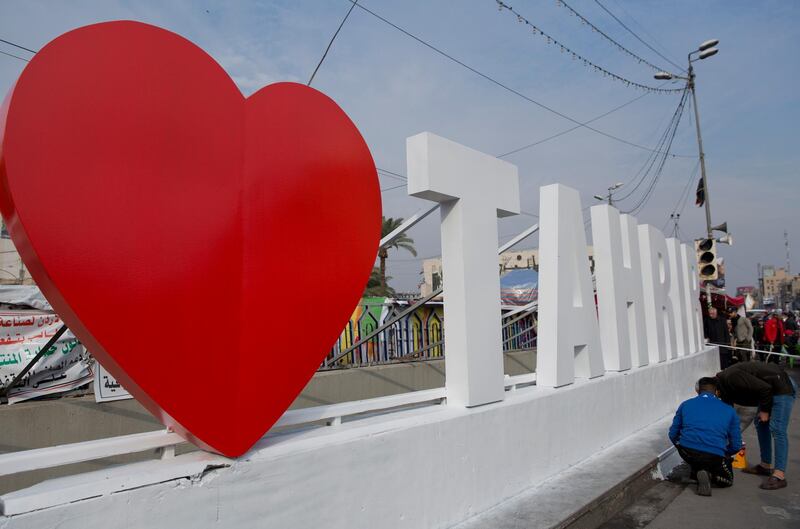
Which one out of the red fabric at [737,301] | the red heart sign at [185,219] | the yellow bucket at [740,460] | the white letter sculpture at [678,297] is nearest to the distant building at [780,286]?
the red fabric at [737,301]

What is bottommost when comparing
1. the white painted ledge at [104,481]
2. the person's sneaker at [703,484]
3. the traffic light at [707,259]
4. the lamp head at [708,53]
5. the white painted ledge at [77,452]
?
the person's sneaker at [703,484]

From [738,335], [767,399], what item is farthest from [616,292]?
[738,335]

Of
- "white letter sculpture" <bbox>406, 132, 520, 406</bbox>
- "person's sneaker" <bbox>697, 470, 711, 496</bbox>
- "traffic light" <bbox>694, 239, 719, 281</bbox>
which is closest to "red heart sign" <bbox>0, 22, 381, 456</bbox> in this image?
"white letter sculpture" <bbox>406, 132, 520, 406</bbox>

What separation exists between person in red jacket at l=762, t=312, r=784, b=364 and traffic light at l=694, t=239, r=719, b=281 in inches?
350

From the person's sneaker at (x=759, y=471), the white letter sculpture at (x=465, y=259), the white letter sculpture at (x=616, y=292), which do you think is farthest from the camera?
the white letter sculpture at (x=616, y=292)

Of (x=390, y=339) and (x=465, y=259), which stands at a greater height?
(x=465, y=259)

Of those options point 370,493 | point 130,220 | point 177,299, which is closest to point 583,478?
point 370,493

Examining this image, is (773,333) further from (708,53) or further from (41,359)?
(41,359)

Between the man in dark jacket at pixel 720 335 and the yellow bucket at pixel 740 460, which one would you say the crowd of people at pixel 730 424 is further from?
the man in dark jacket at pixel 720 335

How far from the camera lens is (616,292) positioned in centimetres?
769

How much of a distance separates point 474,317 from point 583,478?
A: 2173mm

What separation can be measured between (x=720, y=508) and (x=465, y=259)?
341 cm

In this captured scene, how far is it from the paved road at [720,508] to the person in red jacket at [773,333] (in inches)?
535

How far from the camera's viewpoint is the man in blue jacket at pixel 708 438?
220 inches
